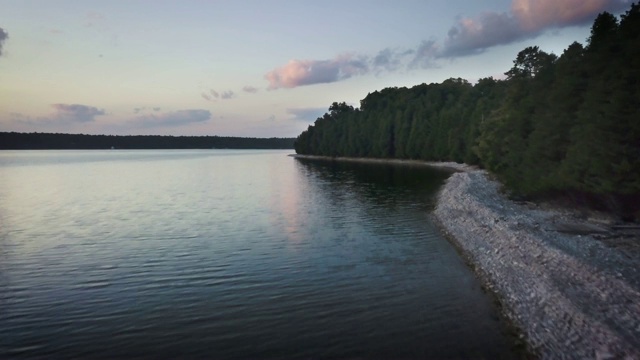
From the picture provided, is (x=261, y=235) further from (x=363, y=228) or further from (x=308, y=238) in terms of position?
(x=363, y=228)

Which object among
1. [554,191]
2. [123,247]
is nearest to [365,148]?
[554,191]

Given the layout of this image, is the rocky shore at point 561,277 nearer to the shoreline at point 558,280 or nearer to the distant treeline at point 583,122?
the shoreline at point 558,280

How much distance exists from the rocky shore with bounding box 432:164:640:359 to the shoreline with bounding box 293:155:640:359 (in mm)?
29

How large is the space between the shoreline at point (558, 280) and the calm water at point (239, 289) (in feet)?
3.95

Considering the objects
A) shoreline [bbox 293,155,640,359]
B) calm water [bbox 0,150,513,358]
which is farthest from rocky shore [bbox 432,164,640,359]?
calm water [bbox 0,150,513,358]

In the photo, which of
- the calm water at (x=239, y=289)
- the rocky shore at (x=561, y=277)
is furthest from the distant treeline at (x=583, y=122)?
the calm water at (x=239, y=289)

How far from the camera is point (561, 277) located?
19.6 m

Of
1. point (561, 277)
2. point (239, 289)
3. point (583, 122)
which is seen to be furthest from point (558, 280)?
point (583, 122)

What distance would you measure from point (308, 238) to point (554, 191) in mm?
23681

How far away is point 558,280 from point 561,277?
427mm

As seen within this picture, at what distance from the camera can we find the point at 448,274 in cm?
2388

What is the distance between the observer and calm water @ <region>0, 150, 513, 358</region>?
15.3 metres

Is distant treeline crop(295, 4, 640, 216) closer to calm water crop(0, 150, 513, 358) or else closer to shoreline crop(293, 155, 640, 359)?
shoreline crop(293, 155, 640, 359)

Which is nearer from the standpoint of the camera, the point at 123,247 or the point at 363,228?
the point at 123,247
